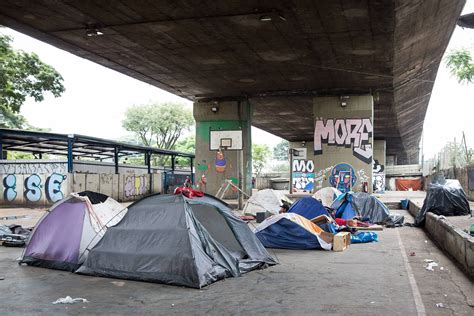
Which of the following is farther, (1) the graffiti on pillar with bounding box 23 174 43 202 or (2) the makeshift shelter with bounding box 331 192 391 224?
(1) the graffiti on pillar with bounding box 23 174 43 202

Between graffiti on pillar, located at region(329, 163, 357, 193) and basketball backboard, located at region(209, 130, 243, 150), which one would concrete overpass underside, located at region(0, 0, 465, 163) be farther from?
graffiti on pillar, located at region(329, 163, 357, 193)

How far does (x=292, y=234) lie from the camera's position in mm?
12047

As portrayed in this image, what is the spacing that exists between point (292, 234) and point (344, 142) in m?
17.1

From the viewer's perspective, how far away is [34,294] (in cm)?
733

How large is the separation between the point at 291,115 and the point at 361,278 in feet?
105

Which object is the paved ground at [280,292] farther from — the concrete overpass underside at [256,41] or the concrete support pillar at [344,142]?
the concrete support pillar at [344,142]

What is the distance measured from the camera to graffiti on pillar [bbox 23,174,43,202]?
26.0 meters

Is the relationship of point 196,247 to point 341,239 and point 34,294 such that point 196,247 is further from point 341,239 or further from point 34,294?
point 341,239

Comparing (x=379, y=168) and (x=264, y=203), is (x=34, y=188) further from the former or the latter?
(x=379, y=168)

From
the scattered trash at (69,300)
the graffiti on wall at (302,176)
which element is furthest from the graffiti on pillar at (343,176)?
the graffiti on wall at (302,176)

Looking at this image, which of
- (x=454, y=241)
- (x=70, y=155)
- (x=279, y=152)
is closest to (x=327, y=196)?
(x=454, y=241)

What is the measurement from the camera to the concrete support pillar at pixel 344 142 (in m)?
28.0

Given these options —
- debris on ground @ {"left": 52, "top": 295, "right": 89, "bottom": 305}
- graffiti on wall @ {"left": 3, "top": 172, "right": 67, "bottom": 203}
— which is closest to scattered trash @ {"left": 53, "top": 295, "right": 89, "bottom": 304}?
debris on ground @ {"left": 52, "top": 295, "right": 89, "bottom": 305}

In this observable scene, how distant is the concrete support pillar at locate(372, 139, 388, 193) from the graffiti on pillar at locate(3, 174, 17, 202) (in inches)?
1379
